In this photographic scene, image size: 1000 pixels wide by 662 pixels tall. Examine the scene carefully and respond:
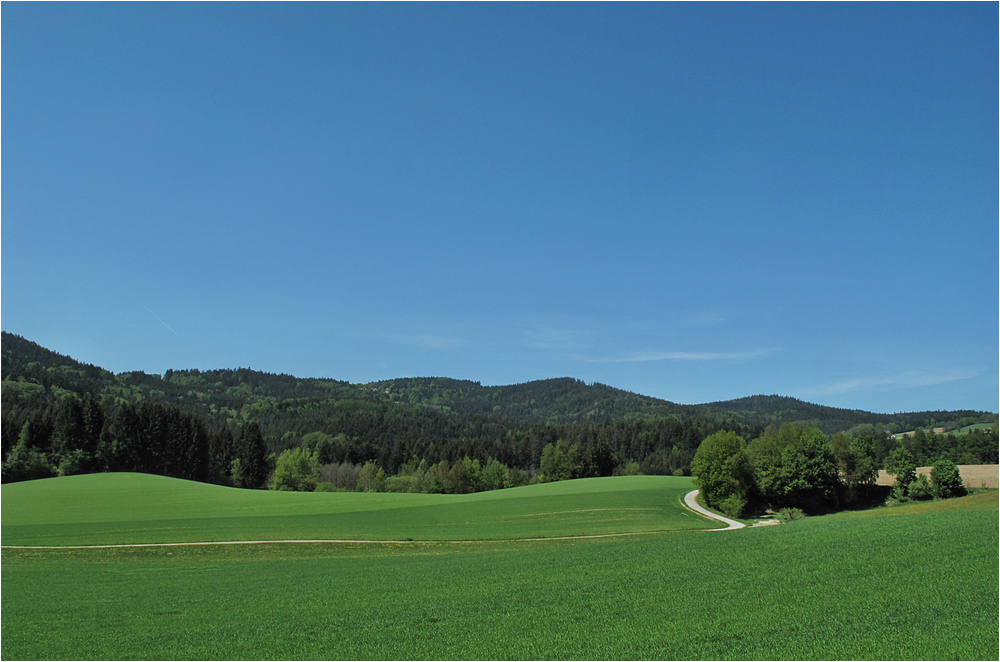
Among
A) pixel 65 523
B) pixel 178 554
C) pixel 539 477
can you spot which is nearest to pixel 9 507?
pixel 65 523

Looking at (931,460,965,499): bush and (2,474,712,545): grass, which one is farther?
(931,460,965,499): bush

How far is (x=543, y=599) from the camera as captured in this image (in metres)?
18.1

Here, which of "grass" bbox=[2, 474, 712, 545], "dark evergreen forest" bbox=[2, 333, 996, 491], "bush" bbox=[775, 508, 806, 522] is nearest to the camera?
"grass" bbox=[2, 474, 712, 545]

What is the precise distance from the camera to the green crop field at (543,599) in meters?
13.5

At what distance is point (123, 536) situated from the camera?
40.4 meters

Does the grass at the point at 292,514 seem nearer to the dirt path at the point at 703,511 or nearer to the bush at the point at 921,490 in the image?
the dirt path at the point at 703,511

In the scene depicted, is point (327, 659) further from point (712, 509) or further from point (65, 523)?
point (712, 509)

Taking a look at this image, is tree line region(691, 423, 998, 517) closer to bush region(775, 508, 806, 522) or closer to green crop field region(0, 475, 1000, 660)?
bush region(775, 508, 806, 522)

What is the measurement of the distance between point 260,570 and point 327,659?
627 inches

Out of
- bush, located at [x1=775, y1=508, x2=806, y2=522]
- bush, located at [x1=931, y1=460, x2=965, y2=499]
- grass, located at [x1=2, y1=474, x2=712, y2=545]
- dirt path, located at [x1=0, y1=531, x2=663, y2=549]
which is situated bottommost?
bush, located at [x1=775, y1=508, x2=806, y2=522]

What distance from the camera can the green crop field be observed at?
1354 centimetres

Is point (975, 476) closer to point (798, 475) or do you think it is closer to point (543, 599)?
point (798, 475)

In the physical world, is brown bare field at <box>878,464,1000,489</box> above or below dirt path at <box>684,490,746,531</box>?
above

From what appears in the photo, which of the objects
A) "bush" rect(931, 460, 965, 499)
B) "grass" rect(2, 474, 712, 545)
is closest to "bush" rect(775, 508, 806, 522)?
"grass" rect(2, 474, 712, 545)
